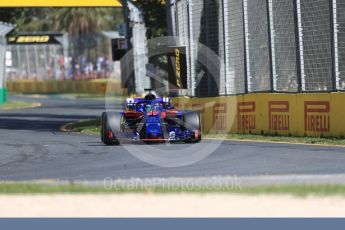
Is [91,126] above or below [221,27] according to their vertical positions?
below

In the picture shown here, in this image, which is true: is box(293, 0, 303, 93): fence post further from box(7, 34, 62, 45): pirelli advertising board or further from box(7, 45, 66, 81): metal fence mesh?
box(7, 45, 66, 81): metal fence mesh

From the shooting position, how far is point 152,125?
20.2 m

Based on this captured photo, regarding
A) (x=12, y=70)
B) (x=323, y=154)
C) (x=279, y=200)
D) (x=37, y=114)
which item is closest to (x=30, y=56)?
(x=12, y=70)

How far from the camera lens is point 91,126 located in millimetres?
29188

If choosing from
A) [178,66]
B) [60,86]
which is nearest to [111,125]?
[178,66]

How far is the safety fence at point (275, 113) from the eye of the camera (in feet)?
69.3

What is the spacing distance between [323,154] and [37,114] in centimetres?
2339

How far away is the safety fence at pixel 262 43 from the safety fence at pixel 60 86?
142 ft

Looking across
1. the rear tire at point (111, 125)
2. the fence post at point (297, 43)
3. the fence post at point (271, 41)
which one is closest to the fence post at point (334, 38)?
the fence post at point (297, 43)

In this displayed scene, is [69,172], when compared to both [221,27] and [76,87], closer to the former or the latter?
[221,27]

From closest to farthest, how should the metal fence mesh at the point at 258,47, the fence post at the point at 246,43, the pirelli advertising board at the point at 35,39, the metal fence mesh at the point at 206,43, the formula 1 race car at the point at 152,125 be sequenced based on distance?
the formula 1 race car at the point at 152,125 → the metal fence mesh at the point at 258,47 → the fence post at the point at 246,43 → the metal fence mesh at the point at 206,43 → the pirelli advertising board at the point at 35,39

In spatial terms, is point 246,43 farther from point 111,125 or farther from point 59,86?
point 59,86

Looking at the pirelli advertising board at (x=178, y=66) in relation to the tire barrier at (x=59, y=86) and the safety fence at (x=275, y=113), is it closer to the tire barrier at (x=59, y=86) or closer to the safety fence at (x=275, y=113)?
the safety fence at (x=275, y=113)

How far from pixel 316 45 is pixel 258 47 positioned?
7.11ft
